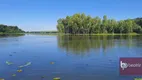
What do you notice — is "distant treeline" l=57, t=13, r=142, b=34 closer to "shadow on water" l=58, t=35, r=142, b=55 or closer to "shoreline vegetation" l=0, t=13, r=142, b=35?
"shoreline vegetation" l=0, t=13, r=142, b=35

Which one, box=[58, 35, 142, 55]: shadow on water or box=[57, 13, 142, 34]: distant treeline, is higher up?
box=[57, 13, 142, 34]: distant treeline

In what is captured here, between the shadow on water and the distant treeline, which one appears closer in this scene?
the shadow on water

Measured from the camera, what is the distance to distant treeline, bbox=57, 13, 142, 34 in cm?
13038

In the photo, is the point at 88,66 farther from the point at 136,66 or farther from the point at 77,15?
the point at 77,15

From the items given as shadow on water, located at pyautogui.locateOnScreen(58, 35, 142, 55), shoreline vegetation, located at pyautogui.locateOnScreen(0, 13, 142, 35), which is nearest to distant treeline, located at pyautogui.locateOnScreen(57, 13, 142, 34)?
shoreline vegetation, located at pyautogui.locateOnScreen(0, 13, 142, 35)

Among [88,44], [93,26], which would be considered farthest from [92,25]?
[88,44]

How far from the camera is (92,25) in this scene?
5197 inches

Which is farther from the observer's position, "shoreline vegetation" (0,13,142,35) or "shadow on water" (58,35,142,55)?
"shoreline vegetation" (0,13,142,35)

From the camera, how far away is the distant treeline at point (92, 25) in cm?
13038

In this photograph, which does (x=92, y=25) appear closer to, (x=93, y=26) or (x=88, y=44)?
(x=93, y=26)

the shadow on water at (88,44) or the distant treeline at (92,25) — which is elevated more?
the distant treeline at (92,25)

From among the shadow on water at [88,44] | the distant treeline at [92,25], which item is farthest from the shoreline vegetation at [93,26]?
the shadow on water at [88,44]

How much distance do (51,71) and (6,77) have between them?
3753 mm

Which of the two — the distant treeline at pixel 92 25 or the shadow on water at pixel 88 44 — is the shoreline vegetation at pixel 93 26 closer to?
the distant treeline at pixel 92 25
